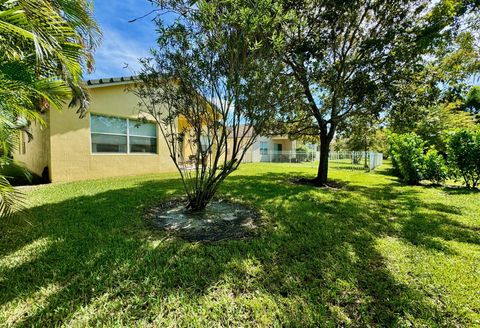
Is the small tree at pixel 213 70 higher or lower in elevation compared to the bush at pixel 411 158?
higher

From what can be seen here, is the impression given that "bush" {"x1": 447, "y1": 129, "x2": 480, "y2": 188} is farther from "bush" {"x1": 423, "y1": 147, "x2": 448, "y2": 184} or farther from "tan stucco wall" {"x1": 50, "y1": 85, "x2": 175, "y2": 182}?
"tan stucco wall" {"x1": 50, "y1": 85, "x2": 175, "y2": 182}

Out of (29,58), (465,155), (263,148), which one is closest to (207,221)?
(29,58)

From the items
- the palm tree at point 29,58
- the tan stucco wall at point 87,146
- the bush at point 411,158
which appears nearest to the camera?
the palm tree at point 29,58

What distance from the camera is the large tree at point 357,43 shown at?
642cm

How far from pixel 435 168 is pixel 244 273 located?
11.0 metres

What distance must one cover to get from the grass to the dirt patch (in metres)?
0.29

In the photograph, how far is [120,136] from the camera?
10078 mm

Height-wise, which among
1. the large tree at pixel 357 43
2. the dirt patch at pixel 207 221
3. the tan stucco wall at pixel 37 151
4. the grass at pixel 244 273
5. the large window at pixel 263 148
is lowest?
the grass at pixel 244 273

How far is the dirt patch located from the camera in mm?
3906

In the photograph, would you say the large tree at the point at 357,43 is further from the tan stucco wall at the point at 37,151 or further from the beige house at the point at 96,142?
the tan stucco wall at the point at 37,151

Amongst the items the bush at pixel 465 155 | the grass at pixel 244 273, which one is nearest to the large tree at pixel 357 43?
the bush at pixel 465 155

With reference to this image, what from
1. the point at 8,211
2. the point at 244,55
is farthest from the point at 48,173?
the point at 244,55

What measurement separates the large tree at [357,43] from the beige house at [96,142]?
258 inches

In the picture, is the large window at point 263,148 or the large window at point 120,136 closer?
the large window at point 120,136
